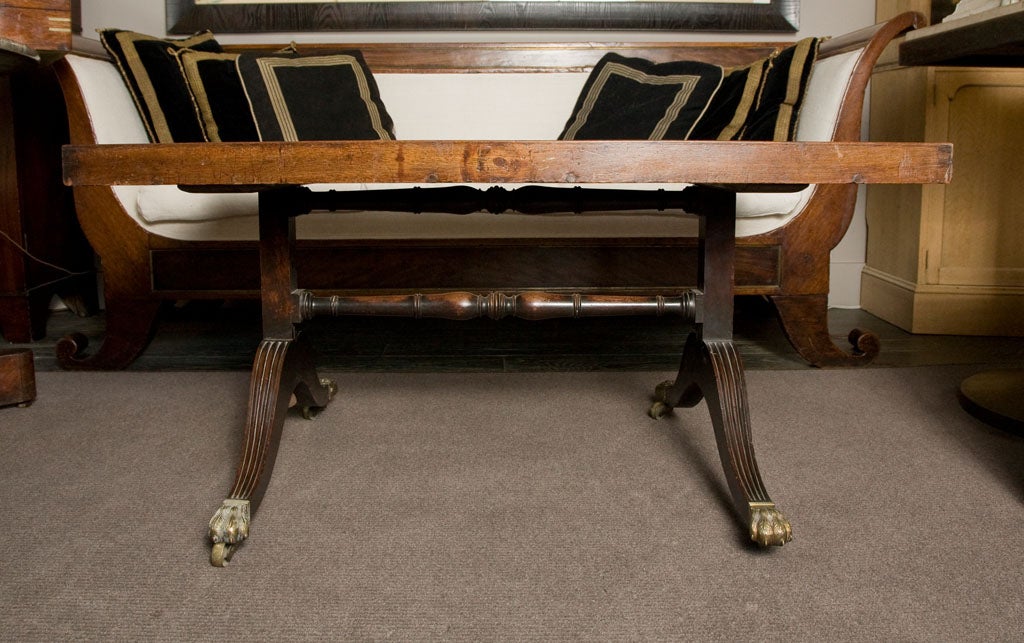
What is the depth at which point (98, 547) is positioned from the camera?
37.2 inches

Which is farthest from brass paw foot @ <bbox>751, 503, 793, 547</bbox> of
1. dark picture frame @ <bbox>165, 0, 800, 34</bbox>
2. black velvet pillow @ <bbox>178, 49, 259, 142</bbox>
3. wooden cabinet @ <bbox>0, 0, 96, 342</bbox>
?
wooden cabinet @ <bbox>0, 0, 96, 342</bbox>

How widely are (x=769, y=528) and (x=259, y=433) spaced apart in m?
Answer: 0.70

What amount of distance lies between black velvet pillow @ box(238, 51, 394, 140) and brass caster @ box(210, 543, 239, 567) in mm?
1245

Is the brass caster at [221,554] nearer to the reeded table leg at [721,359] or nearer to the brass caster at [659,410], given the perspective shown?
the reeded table leg at [721,359]

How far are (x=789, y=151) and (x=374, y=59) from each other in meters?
1.81

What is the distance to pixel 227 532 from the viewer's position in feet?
3.01

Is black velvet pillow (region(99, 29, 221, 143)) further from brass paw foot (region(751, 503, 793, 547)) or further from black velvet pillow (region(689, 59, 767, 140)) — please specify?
brass paw foot (region(751, 503, 793, 547))

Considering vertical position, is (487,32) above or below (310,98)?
above

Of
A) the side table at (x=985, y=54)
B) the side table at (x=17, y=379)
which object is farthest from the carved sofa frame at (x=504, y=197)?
the side table at (x=17, y=379)

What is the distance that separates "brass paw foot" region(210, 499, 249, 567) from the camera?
90 centimetres

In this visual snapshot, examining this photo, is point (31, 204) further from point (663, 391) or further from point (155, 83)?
point (663, 391)

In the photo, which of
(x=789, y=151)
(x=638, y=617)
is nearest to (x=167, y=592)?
(x=638, y=617)

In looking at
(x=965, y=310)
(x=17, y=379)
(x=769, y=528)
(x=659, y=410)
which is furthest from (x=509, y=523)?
(x=965, y=310)

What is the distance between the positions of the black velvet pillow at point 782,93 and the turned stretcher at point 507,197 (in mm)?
626
